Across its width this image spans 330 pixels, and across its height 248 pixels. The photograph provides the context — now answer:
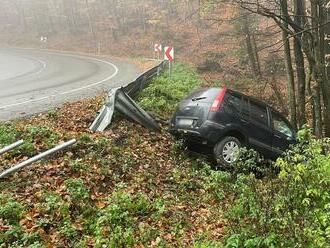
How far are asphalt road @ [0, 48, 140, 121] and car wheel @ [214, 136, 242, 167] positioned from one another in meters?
5.61

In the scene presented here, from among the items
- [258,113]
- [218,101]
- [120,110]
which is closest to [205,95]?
[218,101]

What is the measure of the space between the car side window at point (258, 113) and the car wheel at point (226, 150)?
2.88 feet

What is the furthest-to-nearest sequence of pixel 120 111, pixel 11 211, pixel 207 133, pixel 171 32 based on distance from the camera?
pixel 171 32
pixel 120 111
pixel 207 133
pixel 11 211

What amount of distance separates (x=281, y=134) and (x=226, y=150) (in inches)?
77.0

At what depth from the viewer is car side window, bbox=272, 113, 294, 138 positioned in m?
11.4

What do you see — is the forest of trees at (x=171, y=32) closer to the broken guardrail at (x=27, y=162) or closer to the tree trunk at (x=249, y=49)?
the tree trunk at (x=249, y=49)

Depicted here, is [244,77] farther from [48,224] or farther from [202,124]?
[48,224]

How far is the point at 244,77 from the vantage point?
25.5 m

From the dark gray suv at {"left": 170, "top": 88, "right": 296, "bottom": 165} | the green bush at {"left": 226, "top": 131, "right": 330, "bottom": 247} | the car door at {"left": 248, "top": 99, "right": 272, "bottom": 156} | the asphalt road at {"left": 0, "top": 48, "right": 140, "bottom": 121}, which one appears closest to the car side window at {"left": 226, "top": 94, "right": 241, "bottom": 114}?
the dark gray suv at {"left": 170, "top": 88, "right": 296, "bottom": 165}

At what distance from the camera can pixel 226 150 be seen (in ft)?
33.8

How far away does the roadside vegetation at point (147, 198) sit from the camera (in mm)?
6320

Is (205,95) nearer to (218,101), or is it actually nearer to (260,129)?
(218,101)

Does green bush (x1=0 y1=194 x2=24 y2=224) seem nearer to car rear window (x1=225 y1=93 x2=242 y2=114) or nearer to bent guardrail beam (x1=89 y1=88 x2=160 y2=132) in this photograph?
bent guardrail beam (x1=89 y1=88 x2=160 y2=132)

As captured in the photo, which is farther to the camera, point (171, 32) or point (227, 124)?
point (171, 32)
